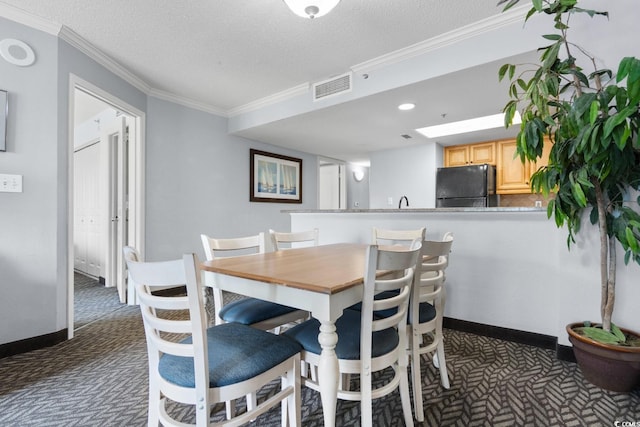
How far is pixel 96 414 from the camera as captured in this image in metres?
1.53

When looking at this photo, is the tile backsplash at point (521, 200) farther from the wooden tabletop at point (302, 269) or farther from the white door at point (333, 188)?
the wooden tabletop at point (302, 269)

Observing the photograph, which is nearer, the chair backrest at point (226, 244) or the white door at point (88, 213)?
the chair backrest at point (226, 244)

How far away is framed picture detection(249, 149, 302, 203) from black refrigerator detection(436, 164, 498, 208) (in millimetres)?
2388

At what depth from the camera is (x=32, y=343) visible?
88.2 inches

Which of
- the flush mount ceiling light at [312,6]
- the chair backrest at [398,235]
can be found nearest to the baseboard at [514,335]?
the chair backrest at [398,235]

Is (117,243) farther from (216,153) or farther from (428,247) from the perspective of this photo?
(428,247)

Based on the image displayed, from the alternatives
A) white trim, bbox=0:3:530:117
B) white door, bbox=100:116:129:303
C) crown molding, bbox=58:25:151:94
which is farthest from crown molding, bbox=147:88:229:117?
white door, bbox=100:116:129:303

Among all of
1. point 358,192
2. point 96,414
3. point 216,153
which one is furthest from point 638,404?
point 358,192

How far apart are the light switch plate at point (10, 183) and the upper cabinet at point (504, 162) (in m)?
5.25

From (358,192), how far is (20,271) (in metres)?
6.33

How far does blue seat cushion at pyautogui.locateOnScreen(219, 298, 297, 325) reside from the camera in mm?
1567

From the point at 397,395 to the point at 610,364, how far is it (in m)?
1.17

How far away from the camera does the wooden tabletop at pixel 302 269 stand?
112 cm

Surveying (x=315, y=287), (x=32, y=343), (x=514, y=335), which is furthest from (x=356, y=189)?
(x=315, y=287)
